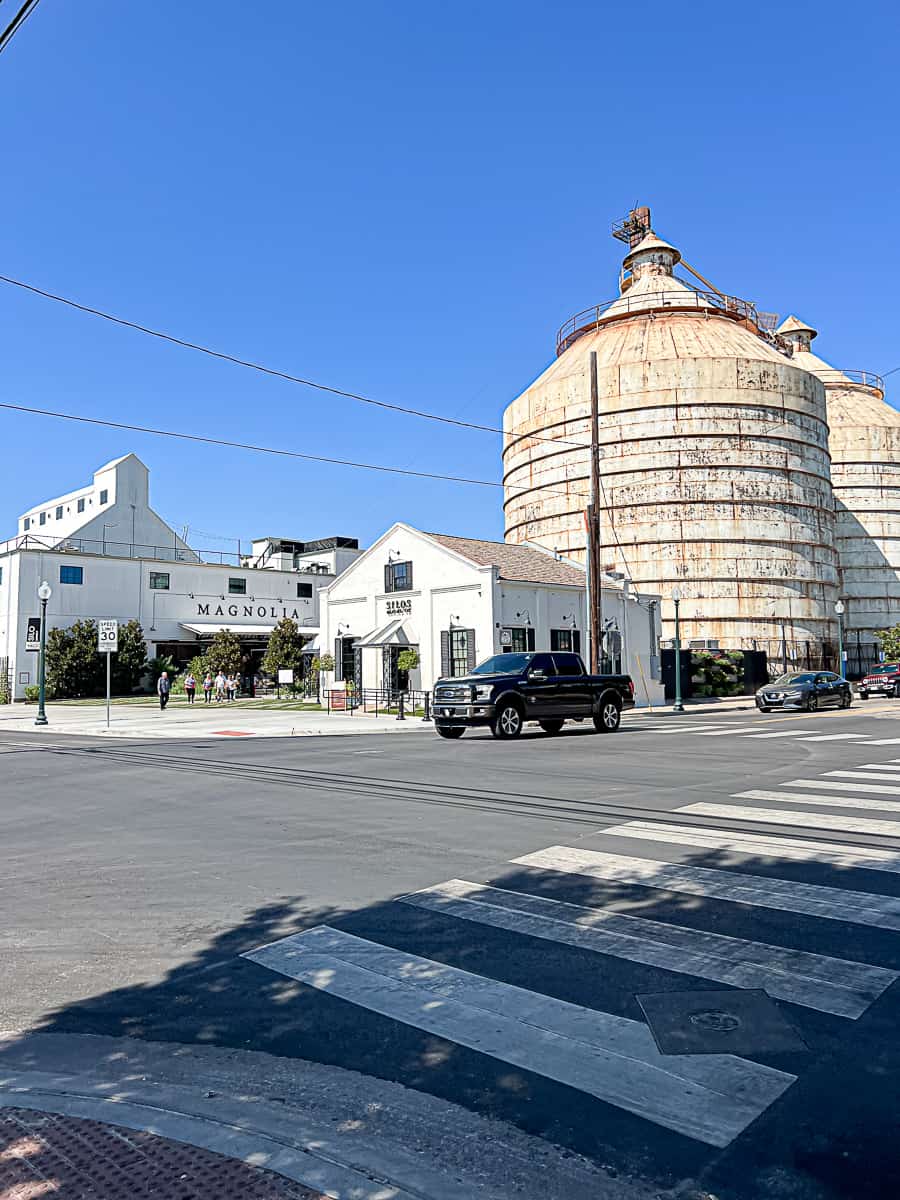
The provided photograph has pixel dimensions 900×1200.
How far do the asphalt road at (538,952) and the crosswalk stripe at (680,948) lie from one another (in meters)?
0.02

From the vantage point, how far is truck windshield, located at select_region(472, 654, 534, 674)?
2141cm

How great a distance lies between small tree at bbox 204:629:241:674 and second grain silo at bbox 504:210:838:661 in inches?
751

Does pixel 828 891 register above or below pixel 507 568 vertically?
below

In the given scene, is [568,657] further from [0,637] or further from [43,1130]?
[0,637]

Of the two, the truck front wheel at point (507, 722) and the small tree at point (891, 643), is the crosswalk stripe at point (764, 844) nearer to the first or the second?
the truck front wheel at point (507, 722)

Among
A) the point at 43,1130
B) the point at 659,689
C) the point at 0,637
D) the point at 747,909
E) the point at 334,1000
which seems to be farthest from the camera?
the point at 0,637

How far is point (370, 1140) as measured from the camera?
3145 mm

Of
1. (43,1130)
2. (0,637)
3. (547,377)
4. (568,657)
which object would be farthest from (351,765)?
(547,377)

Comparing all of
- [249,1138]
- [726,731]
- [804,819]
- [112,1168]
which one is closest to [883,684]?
[726,731]

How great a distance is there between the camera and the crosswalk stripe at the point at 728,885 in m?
5.71

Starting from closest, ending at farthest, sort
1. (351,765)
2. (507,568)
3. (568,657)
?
(351,765)
(568,657)
(507,568)

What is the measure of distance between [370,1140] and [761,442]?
51.1 metres

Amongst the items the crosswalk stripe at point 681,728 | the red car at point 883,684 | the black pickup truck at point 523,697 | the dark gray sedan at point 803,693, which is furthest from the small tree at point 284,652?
the red car at point 883,684

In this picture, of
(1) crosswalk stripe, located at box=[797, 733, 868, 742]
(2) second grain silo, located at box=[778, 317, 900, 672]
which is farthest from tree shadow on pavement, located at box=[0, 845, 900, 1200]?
(2) second grain silo, located at box=[778, 317, 900, 672]
